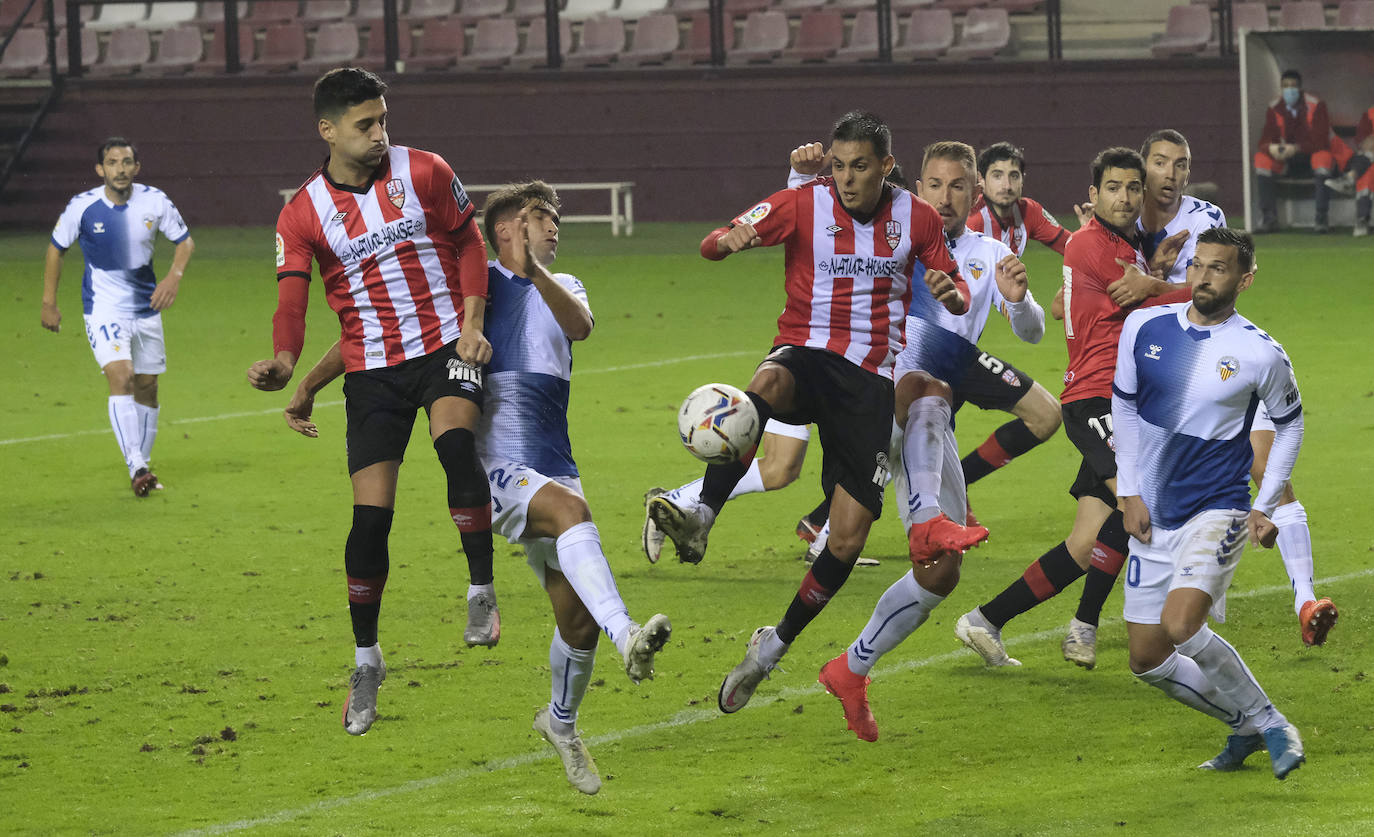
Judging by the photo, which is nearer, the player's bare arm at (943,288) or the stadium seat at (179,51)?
the player's bare arm at (943,288)

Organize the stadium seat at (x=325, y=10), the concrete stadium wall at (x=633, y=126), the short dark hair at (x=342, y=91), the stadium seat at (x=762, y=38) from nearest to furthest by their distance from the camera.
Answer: the short dark hair at (x=342, y=91) < the concrete stadium wall at (x=633, y=126) < the stadium seat at (x=762, y=38) < the stadium seat at (x=325, y=10)

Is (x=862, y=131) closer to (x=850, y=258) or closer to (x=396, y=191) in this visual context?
(x=850, y=258)

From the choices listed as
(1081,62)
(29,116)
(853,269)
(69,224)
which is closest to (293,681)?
(853,269)

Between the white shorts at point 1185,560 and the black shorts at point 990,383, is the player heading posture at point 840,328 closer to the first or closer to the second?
the white shorts at point 1185,560

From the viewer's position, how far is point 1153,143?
7746mm

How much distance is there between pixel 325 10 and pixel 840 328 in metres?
Result: 26.1

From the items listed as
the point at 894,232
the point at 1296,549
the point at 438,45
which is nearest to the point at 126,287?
the point at 894,232

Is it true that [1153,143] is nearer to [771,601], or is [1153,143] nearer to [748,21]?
[771,601]

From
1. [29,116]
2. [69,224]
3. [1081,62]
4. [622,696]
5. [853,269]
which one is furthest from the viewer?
[29,116]

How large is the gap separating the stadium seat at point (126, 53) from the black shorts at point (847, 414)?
26939 millimetres

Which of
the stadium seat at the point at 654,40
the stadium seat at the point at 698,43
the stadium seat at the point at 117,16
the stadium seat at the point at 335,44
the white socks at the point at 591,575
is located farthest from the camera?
the stadium seat at the point at 117,16

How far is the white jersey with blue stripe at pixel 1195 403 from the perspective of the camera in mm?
5820

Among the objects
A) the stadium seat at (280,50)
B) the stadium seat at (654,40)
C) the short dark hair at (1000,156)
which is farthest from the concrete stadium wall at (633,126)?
the short dark hair at (1000,156)

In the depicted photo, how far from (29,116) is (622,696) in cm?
2391
